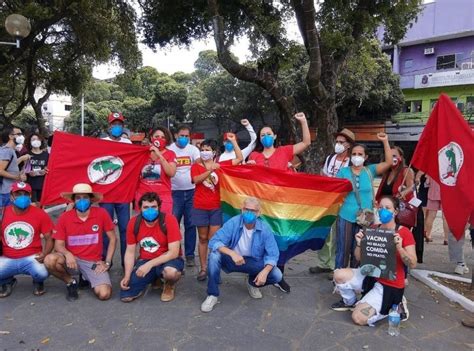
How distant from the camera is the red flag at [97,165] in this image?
5.22m

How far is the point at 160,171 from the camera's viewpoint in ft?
16.5

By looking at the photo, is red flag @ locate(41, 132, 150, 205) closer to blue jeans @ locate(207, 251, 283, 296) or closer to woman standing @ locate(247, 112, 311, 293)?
woman standing @ locate(247, 112, 311, 293)

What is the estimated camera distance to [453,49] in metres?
28.4

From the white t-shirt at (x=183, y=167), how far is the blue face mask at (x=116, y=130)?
661 mm

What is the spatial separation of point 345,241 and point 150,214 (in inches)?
87.3

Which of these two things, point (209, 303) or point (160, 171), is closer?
point (209, 303)

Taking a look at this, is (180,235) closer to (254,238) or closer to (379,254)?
(254,238)

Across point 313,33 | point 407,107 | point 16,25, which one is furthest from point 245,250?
point 407,107

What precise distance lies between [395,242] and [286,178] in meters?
1.54

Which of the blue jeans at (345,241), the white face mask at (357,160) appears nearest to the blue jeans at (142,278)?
the blue jeans at (345,241)

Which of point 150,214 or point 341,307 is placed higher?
point 150,214

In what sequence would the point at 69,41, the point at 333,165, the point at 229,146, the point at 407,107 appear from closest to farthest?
the point at 333,165 < the point at 229,146 < the point at 69,41 < the point at 407,107

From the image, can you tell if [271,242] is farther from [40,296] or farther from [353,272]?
[40,296]

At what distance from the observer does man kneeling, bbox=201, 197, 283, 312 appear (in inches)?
169
